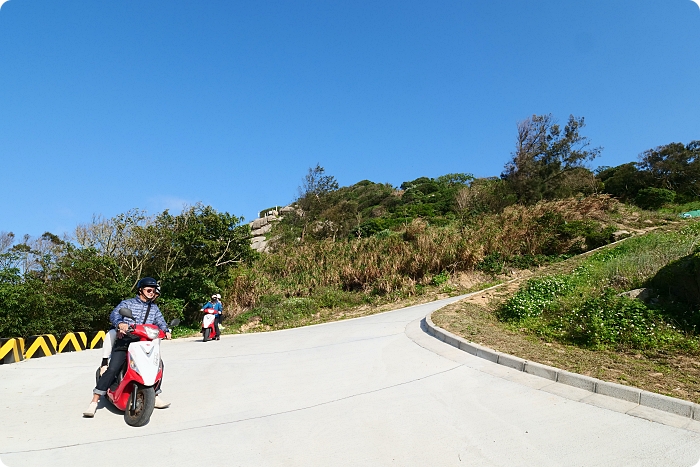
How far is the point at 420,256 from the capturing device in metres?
17.5

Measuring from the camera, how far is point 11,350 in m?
8.34

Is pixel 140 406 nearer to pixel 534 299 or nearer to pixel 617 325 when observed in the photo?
pixel 617 325

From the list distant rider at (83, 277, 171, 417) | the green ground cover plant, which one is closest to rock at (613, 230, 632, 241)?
the green ground cover plant

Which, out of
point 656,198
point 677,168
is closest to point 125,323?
point 656,198

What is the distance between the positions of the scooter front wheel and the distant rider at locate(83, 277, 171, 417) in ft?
1.19

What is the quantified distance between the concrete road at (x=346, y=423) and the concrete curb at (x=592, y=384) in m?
0.18

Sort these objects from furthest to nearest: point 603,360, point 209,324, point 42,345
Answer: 1. point 209,324
2. point 42,345
3. point 603,360

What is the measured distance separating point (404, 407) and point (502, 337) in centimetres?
325

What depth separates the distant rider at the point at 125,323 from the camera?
178 inches

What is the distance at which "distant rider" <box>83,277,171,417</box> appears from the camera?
4512 millimetres

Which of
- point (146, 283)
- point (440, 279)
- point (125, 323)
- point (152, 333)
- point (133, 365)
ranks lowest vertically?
point (440, 279)

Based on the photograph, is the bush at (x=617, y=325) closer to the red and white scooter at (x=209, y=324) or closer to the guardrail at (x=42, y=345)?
the red and white scooter at (x=209, y=324)

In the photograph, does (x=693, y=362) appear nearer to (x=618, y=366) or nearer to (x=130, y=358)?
(x=618, y=366)

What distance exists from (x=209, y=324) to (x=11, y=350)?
14.3ft
